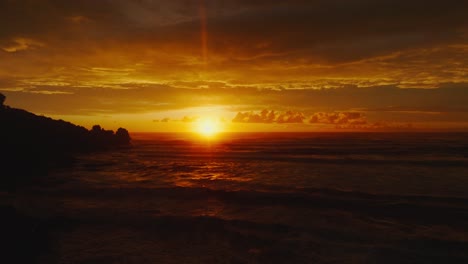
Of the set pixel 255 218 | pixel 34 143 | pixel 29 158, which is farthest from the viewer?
pixel 34 143

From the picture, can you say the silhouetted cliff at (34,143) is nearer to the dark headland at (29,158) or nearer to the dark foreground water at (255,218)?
the dark headland at (29,158)

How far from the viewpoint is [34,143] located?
46.9 m

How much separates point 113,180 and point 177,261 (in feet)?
69.2

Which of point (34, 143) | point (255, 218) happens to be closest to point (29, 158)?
point (34, 143)

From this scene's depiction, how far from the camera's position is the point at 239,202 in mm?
21562

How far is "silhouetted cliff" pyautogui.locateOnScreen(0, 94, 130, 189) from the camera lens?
3425 centimetres

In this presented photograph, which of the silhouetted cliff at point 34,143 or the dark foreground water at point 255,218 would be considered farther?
the silhouetted cliff at point 34,143

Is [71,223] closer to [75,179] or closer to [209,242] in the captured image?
[209,242]

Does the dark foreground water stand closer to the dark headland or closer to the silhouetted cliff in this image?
the dark headland

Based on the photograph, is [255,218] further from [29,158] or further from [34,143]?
[34,143]

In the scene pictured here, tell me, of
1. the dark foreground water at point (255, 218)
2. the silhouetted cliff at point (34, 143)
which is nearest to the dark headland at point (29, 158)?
the silhouetted cliff at point (34, 143)

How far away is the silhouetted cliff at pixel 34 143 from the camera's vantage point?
34.2 meters

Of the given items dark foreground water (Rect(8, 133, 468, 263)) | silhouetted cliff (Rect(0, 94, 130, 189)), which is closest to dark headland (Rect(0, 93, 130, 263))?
silhouetted cliff (Rect(0, 94, 130, 189))

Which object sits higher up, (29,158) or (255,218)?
Answer: (29,158)
